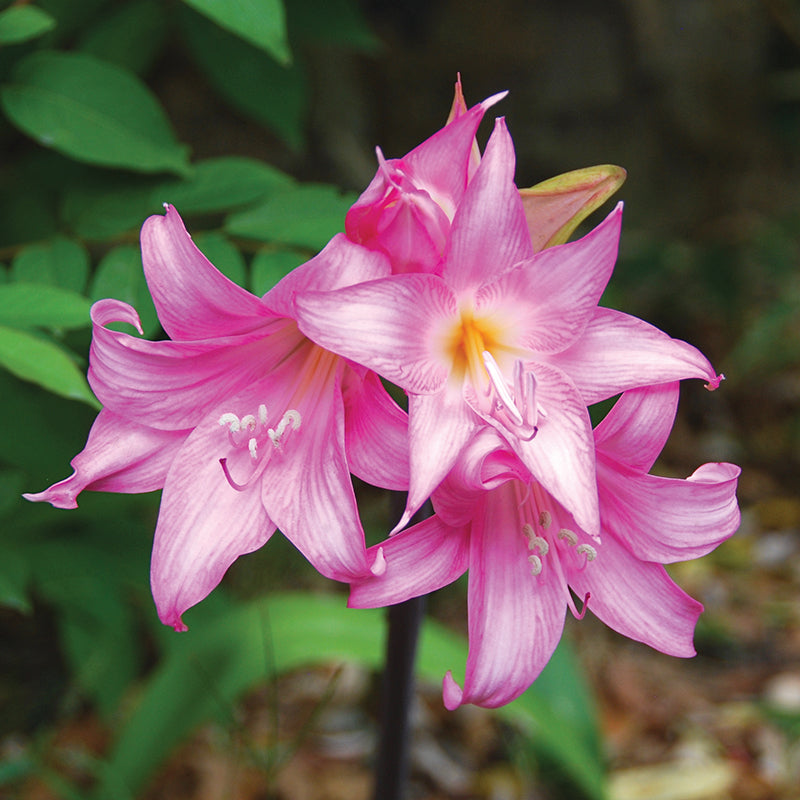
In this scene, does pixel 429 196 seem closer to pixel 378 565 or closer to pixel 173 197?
pixel 378 565

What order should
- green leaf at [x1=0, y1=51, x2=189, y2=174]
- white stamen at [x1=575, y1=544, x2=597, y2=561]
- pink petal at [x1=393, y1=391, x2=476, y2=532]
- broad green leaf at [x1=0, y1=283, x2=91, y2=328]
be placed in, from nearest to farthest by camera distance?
pink petal at [x1=393, y1=391, x2=476, y2=532] < white stamen at [x1=575, y1=544, x2=597, y2=561] < broad green leaf at [x1=0, y1=283, x2=91, y2=328] < green leaf at [x1=0, y1=51, x2=189, y2=174]

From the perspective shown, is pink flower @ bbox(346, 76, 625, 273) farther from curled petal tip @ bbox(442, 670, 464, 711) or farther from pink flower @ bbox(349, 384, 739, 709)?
curled petal tip @ bbox(442, 670, 464, 711)

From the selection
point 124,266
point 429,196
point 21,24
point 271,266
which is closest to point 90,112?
point 21,24

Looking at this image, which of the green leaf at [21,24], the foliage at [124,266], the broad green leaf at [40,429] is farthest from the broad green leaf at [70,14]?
the broad green leaf at [40,429]

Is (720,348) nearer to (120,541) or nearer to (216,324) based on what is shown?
(120,541)

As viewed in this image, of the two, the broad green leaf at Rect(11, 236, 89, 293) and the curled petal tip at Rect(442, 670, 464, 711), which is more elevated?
the broad green leaf at Rect(11, 236, 89, 293)

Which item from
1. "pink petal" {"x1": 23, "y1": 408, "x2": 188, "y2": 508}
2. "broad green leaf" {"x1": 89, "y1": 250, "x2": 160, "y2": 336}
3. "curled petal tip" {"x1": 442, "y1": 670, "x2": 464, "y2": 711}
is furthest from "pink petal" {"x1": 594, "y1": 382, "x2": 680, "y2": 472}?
"broad green leaf" {"x1": 89, "y1": 250, "x2": 160, "y2": 336}

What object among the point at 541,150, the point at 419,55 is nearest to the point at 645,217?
the point at 541,150
